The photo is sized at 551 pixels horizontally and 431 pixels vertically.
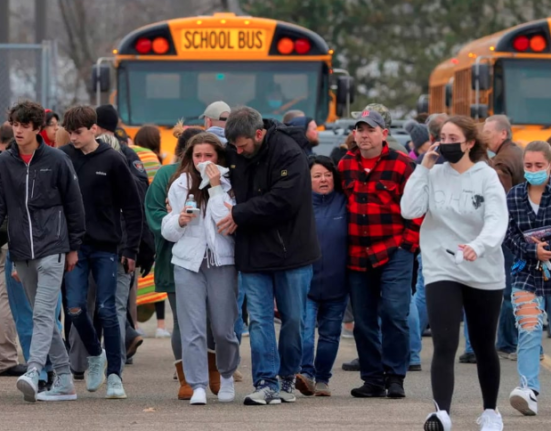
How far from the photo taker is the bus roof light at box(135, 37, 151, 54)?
17.0 metres

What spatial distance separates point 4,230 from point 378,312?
2.46 meters

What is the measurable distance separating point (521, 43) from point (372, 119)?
9.51 metres

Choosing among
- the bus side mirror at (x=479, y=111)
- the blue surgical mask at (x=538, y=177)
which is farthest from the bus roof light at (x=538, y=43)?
the blue surgical mask at (x=538, y=177)

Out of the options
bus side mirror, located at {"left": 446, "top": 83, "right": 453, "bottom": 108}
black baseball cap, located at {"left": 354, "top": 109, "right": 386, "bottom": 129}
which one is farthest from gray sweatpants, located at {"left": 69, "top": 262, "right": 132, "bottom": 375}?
bus side mirror, located at {"left": 446, "top": 83, "right": 453, "bottom": 108}

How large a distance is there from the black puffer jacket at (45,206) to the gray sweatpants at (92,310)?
864 mm

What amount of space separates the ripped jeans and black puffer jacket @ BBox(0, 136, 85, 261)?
2572 millimetres

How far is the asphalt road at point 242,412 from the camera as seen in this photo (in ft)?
25.1

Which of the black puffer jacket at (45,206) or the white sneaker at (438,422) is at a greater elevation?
the black puffer jacket at (45,206)

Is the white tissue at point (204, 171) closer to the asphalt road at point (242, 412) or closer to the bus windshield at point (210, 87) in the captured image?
the asphalt road at point (242, 412)

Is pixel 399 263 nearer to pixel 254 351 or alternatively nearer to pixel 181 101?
pixel 254 351

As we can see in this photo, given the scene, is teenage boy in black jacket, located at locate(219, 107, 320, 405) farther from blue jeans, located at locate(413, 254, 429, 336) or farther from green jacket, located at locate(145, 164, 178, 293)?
blue jeans, located at locate(413, 254, 429, 336)

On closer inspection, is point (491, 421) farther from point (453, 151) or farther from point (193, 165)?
point (193, 165)

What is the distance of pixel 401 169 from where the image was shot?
8.70m

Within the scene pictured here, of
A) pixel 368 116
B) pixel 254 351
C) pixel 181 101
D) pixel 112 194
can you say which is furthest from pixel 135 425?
pixel 181 101
